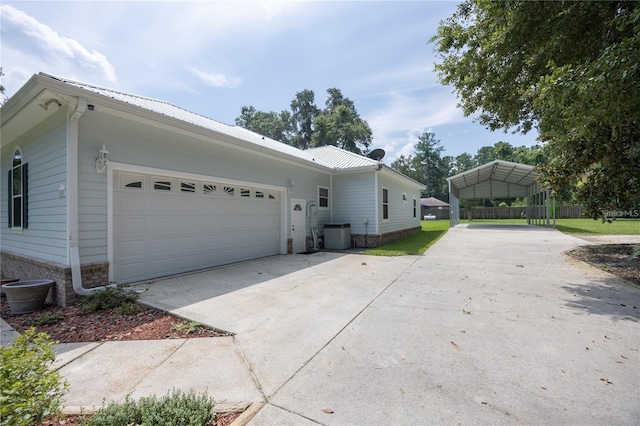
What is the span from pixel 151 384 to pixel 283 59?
1008 centimetres

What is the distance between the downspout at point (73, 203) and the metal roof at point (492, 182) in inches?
815

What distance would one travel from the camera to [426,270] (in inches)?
278

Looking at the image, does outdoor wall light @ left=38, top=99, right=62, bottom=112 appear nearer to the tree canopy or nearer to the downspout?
A: the downspout

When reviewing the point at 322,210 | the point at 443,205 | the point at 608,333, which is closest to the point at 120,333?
the point at 608,333

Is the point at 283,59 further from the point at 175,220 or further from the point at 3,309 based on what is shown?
the point at 3,309

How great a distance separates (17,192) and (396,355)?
8677mm

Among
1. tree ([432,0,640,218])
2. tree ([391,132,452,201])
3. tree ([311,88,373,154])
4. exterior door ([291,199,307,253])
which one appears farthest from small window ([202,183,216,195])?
tree ([391,132,452,201])

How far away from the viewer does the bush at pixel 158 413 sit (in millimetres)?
1845

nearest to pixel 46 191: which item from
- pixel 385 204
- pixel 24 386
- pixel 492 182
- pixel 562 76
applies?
pixel 24 386

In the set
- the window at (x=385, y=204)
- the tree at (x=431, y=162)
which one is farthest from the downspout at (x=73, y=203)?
the tree at (x=431, y=162)

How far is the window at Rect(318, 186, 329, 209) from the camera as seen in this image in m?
11.8

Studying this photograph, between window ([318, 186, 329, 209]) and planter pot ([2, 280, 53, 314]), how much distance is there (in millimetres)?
8661

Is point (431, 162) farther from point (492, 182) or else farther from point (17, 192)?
point (17, 192)

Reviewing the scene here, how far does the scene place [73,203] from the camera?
4.77 m
